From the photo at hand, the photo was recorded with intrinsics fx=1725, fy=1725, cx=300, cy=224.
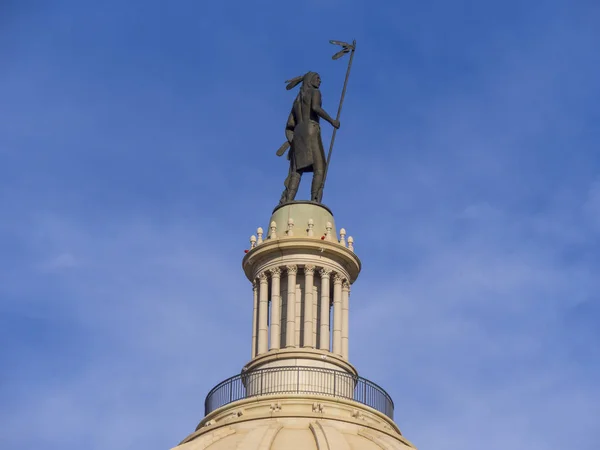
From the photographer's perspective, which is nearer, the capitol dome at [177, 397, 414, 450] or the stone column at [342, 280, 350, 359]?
the capitol dome at [177, 397, 414, 450]

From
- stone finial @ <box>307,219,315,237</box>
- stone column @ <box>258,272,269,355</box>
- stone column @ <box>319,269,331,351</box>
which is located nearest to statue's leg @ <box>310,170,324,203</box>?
stone finial @ <box>307,219,315,237</box>

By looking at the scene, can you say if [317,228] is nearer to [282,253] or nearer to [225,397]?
[282,253]

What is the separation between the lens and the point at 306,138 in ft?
249

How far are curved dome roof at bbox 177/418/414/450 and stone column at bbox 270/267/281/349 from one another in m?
4.94

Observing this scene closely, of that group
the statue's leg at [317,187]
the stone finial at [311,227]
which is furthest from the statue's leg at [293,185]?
the stone finial at [311,227]

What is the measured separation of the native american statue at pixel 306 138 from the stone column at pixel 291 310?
438cm

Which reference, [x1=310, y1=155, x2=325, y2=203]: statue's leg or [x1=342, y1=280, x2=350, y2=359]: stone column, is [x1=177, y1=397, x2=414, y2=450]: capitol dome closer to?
[x1=342, y1=280, x2=350, y2=359]: stone column

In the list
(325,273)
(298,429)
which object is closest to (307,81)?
(325,273)

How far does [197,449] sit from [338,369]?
7600mm

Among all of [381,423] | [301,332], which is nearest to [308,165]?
[301,332]

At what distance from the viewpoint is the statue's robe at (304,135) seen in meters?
75.8

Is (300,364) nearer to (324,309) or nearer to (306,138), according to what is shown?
(324,309)

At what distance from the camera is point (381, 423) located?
68812 mm

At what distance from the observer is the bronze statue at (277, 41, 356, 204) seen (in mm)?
75688
